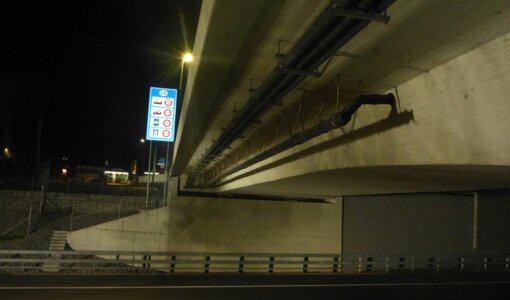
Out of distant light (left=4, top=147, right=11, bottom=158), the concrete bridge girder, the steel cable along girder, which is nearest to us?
the steel cable along girder

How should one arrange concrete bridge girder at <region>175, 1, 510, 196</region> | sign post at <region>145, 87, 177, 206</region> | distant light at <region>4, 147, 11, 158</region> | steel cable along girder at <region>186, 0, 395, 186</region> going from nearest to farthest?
steel cable along girder at <region>186, 0, 395, 186</region>
concrete bridge girder at <region>175, 1, 510, 196</region>
sign post at <region>145, 87, 177, 206</region>
distant light at <region>4, 147, 11, 158</region>

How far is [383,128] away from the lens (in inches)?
388

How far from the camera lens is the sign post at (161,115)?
20828 millimetres

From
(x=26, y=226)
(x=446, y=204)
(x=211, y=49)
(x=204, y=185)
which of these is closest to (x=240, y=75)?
(x=211, y=49)

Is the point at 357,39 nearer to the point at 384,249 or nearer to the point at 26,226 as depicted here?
the point at 384,249

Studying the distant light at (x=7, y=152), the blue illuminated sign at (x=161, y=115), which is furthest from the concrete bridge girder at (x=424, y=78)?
the distant light at (x=7, y=152)

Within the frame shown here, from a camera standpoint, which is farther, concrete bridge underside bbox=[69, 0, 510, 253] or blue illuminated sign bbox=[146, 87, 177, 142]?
blue illuminated sign bbox=[146, 87, 177, 142]

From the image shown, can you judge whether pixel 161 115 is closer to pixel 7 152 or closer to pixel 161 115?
pixel 161 115

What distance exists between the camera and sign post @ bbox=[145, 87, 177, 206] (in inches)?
820

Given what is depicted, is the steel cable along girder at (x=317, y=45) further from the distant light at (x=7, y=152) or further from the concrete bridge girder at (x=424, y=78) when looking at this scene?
the distant light at (x=7, y=152)

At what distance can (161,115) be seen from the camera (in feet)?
69.7

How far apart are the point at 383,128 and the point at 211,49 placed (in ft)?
13.7

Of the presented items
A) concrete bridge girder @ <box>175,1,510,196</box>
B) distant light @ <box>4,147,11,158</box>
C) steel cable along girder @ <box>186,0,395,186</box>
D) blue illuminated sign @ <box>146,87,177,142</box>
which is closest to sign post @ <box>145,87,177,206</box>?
blue illuminated sign @ <box>146,87,177,142</box>

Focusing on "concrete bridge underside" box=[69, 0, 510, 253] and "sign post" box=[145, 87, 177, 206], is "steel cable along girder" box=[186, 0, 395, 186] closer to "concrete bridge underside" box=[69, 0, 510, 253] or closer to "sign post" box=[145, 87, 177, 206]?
"concrete bridge underside" box=[69, 0, 510, 253]
